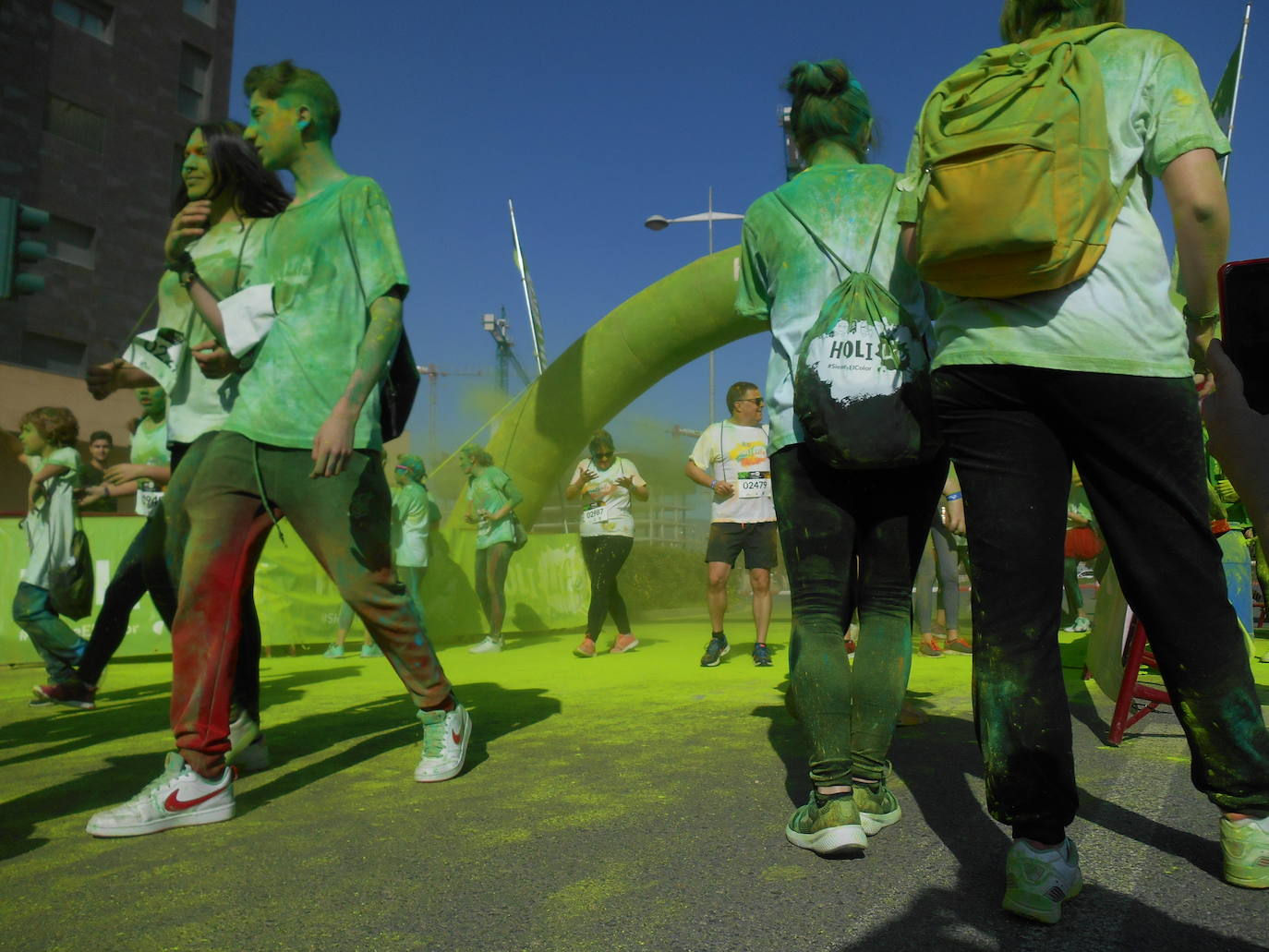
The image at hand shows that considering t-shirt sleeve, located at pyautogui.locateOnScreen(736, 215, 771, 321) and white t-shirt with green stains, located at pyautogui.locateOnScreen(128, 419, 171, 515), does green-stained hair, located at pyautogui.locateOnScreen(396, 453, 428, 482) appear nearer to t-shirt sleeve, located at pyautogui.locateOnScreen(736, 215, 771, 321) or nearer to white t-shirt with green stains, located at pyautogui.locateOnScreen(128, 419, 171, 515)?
white t-shirt with green stains, located at pyautogui.locateOnScreen(128, 419, 171, 515)

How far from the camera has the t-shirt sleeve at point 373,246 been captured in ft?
10.2

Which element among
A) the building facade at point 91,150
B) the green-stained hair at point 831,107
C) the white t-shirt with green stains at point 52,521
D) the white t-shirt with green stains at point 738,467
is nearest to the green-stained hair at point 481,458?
the white t-shirt with green stains at point 738,467

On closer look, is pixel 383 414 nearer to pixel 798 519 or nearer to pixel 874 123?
pixel 798 519

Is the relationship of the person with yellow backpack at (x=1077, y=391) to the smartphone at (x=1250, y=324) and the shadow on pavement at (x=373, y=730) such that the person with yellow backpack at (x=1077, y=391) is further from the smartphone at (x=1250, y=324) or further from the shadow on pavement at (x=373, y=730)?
the shadow on pavement at (x=373, y=730)

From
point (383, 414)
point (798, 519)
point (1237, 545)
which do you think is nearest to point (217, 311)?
point (383, 414)

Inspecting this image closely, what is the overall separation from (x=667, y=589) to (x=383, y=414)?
537 inches

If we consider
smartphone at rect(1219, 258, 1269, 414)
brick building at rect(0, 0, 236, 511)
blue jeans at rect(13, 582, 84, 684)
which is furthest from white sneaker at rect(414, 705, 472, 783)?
brick building at rect(0, 0, 236, 511)

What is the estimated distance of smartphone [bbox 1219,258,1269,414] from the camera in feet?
4.82

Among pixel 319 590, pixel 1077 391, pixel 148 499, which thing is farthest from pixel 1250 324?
pixel 319 590

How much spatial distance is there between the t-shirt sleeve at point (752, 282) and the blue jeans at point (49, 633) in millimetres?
4425

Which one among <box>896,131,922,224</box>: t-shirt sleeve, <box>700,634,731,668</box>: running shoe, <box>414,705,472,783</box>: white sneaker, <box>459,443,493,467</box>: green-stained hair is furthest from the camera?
<box>459,443,493,467</box>: green-stained hair

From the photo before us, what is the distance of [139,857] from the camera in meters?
2.44

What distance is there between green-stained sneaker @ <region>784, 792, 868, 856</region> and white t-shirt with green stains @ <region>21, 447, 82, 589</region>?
501 centimetres

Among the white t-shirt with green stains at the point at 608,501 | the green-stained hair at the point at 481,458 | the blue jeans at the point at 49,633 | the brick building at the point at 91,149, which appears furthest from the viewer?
the brick building at the point at 91,149
